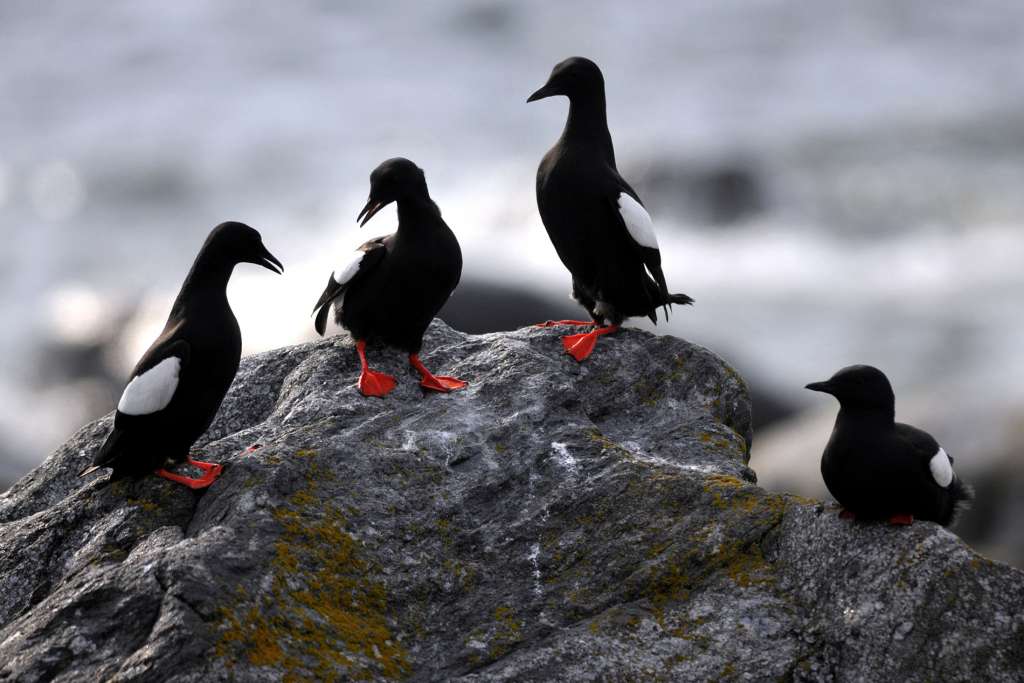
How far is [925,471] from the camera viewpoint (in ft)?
21.1

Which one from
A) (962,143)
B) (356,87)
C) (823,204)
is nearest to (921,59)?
(962,143)

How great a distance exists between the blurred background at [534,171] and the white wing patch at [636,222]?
7091mm

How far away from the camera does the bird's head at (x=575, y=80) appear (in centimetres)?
875

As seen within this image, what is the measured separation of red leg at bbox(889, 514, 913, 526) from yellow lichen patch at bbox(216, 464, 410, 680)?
2.18 m

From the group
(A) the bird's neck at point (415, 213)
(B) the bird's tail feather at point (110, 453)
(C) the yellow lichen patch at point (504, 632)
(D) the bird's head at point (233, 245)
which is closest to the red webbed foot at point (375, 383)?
(D) the bird's head at point (233, 245)

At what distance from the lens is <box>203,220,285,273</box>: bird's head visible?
704cm

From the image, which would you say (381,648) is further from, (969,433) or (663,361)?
(969,433)

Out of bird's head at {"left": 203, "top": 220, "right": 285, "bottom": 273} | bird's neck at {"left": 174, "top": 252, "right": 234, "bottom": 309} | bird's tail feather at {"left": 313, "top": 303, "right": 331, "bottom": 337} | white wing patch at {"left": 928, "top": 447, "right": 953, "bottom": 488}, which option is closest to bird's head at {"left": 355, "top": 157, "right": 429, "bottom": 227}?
bird's tail feather at {"left": 313, "top": 303, "right": 331, "bottom": 337}

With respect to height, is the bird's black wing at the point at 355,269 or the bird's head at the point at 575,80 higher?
the bird's head at the point at 575,80

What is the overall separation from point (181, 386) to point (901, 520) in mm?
3350

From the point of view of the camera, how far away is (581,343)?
26.5 feet

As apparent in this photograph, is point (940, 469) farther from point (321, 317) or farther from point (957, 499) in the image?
point (321, 317)

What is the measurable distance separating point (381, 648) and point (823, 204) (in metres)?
23.1

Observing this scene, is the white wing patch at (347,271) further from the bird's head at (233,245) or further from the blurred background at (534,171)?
the blurred background at (534,171)
